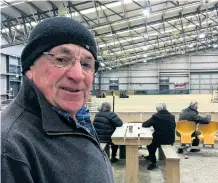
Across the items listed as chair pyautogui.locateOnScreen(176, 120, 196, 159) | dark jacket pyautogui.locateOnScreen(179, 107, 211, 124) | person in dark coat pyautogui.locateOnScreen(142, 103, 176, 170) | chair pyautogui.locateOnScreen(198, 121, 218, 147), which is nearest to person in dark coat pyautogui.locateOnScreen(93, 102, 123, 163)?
person in dark coat pyautogui.locateOnScreen(142, 103, 176, 170)

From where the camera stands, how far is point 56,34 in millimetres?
764

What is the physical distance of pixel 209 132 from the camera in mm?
5637

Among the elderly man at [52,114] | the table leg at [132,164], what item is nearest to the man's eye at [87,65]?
the elderly man at [52,114]

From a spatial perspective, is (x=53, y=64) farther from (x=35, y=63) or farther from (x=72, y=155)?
(x=72, y=155)

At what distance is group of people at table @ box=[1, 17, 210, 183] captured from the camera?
0.61m

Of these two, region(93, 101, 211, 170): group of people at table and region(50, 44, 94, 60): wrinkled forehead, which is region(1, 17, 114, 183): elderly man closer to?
region(50, 44, 94, 60): wrinkled forehead

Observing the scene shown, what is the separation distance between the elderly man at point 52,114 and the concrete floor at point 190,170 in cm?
344

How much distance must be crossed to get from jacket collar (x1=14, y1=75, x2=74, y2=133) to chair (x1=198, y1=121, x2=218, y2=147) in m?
5.35

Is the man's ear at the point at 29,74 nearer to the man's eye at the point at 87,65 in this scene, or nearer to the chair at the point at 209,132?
the man's eye at the point at 87,65

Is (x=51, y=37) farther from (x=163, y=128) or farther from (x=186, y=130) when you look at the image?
(x=186, y=130)

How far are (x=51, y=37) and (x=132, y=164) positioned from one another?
3.14 metres

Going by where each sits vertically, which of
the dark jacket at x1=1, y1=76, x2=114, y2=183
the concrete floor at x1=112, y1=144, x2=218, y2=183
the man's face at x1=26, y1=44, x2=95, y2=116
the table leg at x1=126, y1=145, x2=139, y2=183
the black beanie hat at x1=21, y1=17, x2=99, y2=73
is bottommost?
the concrete floor at x1=112, y1=144, x2=218, y2=183

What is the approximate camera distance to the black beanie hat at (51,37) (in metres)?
0.77

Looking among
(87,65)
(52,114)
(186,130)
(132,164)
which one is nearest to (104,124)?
(132,164)
